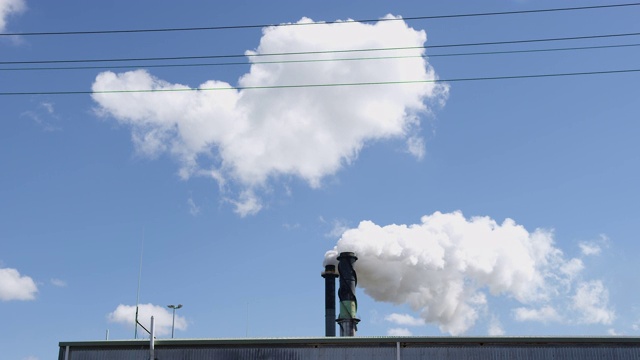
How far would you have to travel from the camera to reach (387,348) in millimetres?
30312

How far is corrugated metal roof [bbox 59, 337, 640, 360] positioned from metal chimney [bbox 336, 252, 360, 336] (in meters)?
20.9

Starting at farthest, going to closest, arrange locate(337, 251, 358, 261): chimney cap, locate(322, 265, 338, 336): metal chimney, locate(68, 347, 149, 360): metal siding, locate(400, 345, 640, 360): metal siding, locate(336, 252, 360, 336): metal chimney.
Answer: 1. locate(337, 251, 358, 261): chimney cap
2. locate(322, 265, 338, 336): metal chimney
3. locate(336, 252, 360, 336): metal chimney
4. locate(68, 347, 149, 360): metal siding
5. locate(400, 345, 640, 360): metal siding

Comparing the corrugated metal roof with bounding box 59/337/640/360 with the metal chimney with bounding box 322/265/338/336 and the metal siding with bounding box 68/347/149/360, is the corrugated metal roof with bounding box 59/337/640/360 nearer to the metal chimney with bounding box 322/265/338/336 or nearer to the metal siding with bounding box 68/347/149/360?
the metal siding with bounding box 68/347/149/360

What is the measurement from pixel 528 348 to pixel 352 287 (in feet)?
80.1

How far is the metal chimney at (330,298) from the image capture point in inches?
2096

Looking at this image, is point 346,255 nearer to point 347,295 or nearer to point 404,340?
point 347,295

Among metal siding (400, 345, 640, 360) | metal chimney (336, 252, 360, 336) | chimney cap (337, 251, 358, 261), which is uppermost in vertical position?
chimney cap (337, 251, 358, 261)

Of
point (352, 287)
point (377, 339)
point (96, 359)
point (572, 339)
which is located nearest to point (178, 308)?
point (352, 287)

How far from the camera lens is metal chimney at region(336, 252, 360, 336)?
51969mm

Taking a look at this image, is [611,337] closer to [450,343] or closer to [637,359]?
[637,359]

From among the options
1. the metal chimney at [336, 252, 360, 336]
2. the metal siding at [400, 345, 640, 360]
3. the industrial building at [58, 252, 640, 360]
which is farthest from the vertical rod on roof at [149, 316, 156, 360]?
the metal chimney at [336, 252, 360, 336]

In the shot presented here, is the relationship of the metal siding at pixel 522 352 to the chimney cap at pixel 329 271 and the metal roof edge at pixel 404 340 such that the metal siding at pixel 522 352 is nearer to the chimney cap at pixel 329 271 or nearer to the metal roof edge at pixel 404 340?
the metal roof edge at pixel 404 340

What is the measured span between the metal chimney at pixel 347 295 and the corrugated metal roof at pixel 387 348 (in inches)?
824

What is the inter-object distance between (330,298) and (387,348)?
24466 mm
